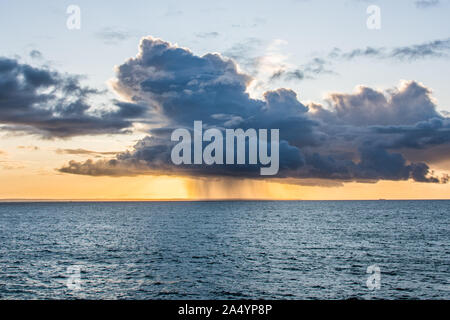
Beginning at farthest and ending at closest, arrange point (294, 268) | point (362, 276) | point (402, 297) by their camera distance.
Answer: point (294, 268), point (362, 276), point (402, 297)

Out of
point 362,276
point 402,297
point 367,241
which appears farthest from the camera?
point 367,241

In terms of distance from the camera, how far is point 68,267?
57.2 m
